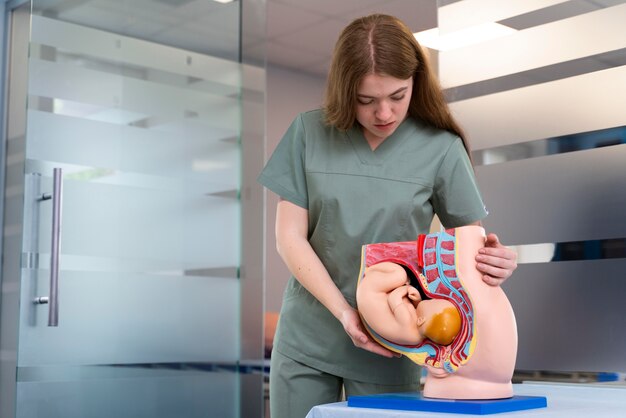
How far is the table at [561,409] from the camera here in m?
1.30

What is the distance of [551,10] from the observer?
260 cm

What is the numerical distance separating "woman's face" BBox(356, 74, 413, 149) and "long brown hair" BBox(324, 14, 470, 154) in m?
0.01

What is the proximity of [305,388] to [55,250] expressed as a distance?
2115mm

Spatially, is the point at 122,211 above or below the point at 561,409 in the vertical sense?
above

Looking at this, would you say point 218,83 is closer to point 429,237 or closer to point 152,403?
point 152,403

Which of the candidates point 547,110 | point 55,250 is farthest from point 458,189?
point 55,250

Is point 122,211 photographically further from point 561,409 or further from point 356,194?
point 561,409

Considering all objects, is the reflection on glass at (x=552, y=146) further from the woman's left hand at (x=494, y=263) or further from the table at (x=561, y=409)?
the woman's left hand at (x=494, y=263)

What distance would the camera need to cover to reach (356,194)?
1735 millimetres

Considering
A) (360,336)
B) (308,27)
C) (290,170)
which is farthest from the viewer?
(308,27)

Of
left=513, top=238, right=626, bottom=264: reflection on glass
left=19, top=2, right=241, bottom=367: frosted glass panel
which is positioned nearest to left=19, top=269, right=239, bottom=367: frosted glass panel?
left=19, top=2, right=241, bottom=367: frosted glass panel

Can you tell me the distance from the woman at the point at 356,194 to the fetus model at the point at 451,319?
186 millimetres

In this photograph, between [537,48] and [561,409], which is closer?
[561,409]

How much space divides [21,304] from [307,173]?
222cm
